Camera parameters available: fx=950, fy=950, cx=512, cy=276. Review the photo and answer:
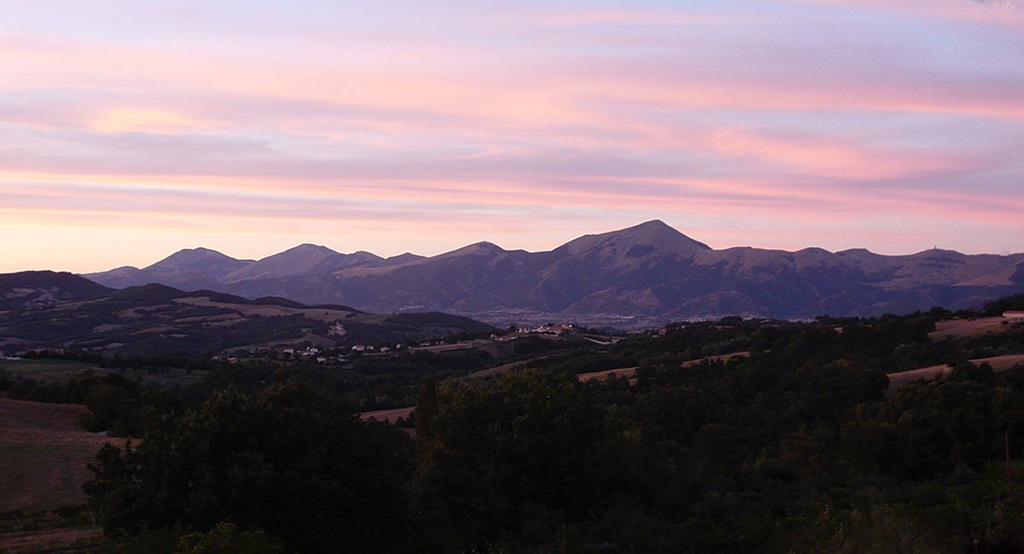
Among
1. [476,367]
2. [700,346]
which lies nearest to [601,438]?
[700,346]

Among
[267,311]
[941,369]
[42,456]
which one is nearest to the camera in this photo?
[42,456]

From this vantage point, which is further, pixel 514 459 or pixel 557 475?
pixel 557 475

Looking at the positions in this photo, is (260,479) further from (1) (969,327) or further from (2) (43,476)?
(1) (969,327)

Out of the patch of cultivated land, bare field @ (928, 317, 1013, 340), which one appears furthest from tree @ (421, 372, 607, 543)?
bare field @ (928, 317, 1013, 340)

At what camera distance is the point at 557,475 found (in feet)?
100

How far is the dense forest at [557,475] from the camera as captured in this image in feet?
73.6

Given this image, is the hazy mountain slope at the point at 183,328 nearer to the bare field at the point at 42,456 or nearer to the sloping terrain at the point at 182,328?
the sloping terrain at the point at 182,328

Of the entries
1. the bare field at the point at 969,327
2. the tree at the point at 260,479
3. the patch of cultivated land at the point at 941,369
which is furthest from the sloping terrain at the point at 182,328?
the tree at the point at 260,479

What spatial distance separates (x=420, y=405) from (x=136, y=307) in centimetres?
17031

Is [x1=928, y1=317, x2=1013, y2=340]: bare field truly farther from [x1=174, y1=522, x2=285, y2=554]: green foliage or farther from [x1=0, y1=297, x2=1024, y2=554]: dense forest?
[x1=174, y1=522, x2=285, y2=554]: green foliage

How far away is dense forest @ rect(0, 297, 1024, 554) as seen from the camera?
22.4 m

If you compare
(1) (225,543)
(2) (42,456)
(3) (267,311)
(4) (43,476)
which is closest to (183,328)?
(3) (267,311)

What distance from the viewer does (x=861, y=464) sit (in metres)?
34.1

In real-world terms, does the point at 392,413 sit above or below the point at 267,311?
below
